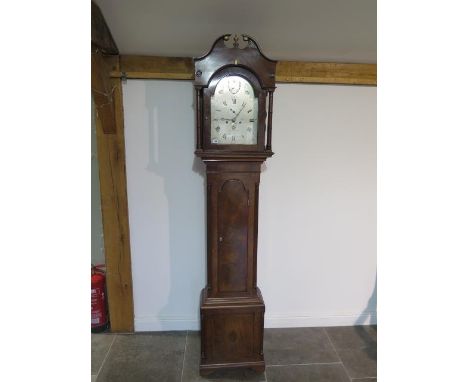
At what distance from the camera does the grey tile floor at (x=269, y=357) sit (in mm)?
1700

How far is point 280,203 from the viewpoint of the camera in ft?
6.72

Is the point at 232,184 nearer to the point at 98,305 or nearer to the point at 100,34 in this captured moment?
the point at 100,34

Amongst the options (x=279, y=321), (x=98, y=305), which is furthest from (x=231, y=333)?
(x=98, y=305)

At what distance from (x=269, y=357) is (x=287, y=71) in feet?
6.14

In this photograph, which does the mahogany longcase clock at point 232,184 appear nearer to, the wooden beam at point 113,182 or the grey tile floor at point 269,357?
the grey tile floor at point 269,357

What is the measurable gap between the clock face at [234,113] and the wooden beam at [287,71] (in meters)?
0.46

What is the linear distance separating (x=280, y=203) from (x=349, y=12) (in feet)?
3.90

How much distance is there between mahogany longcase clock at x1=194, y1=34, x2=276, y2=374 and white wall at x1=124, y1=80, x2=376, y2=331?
16.4 inches

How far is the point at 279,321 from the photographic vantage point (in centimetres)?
215

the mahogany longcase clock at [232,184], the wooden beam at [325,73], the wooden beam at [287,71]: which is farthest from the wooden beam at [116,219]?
the wooden beam at [325,73]

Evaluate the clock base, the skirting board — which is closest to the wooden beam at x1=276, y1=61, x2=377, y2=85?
the clock base

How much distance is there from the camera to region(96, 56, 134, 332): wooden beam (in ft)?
6.06
